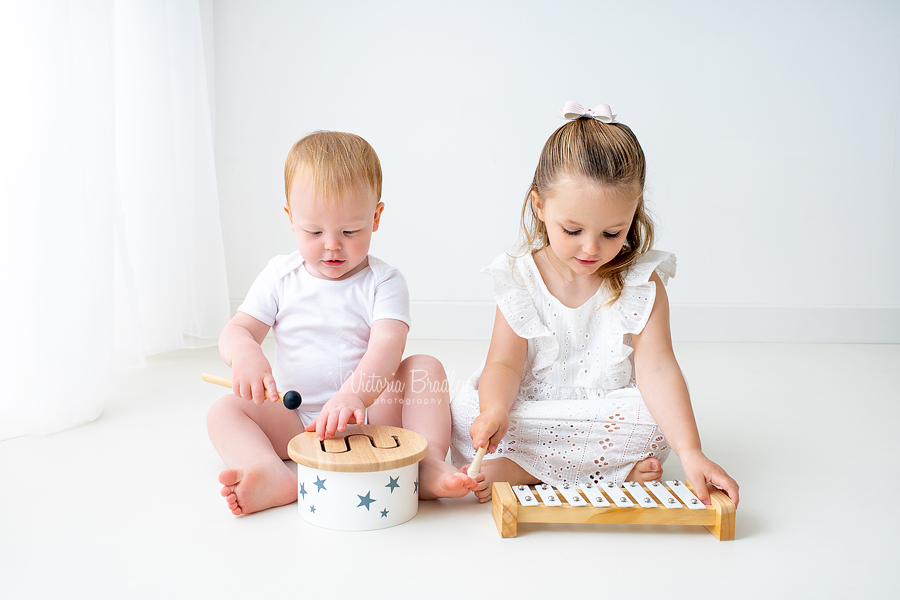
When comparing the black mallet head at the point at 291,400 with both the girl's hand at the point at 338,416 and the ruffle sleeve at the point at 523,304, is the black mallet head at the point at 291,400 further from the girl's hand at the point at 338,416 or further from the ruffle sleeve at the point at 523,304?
the ruffle sleeve at the point at 523,304

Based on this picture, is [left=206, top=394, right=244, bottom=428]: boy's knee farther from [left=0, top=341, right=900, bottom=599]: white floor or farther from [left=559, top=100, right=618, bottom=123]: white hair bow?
[left=559, top=100, right=618, bottom=123]: white hair bow

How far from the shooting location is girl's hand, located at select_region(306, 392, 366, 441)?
2.67ft

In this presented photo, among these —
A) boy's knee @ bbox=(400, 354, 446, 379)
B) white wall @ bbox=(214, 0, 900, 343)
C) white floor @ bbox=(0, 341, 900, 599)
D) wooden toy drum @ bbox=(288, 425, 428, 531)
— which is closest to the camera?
white floor @ bbox=(0, 341, 900, 599)

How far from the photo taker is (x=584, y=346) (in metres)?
1.02

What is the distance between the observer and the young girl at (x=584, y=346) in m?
0.89

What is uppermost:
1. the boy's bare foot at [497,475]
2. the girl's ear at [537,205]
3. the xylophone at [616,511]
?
the girl's ear at [537,205]

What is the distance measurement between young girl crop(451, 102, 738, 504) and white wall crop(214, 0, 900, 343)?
1150 millimetres

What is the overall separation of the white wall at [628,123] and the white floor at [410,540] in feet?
3.67


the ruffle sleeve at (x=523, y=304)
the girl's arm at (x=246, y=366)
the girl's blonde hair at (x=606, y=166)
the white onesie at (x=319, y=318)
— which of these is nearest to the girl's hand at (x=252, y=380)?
the girl's arm at (x=246, y=366)

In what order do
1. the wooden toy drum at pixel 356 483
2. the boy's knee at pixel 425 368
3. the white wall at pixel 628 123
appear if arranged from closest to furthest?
the wooden toy drum at pixel 356 483
the boy's knee at pixel 425 368
the white wall at pixel 628 123

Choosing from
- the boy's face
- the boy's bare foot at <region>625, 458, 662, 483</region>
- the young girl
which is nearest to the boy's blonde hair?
the boy's face

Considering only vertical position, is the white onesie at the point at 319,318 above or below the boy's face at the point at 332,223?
below

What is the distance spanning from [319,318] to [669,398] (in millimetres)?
488

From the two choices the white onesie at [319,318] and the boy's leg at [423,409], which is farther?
the white onesie at [319,318]
